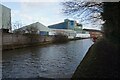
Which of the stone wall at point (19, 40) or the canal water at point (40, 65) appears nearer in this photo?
the canal water at point (40, 65)

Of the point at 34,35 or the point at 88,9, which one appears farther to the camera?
the point at 34,35

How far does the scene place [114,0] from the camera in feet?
9.83

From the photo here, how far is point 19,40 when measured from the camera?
18188 mm

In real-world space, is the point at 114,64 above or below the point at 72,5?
below

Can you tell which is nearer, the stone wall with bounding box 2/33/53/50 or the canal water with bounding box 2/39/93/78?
the canal water with bounding box 2/39/93/78

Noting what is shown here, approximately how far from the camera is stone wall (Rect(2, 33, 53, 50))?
52.4 ft

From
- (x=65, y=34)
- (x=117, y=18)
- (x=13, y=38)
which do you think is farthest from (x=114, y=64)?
(x=65, y=34)

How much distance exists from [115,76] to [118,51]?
66 cm

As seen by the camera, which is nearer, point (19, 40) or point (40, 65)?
point (40, 65)

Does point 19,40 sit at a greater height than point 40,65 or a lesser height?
greater

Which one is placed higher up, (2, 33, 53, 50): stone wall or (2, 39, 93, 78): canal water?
(2, 33, 53, 50): stone wall

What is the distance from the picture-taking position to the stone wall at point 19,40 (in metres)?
16.0

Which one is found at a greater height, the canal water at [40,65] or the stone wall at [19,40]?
the stone wall at [19,40]

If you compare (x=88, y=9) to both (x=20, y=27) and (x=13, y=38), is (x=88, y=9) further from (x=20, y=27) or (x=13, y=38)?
(x=20, y=27)
